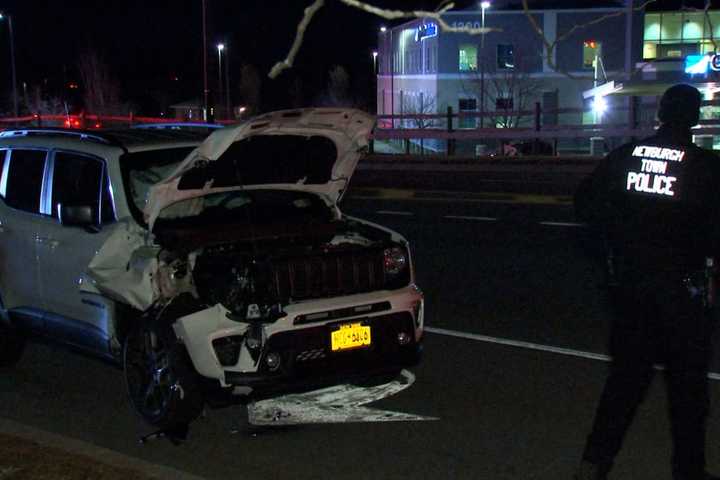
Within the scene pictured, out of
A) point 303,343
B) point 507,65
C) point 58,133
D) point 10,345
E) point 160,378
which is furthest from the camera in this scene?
point 507,65

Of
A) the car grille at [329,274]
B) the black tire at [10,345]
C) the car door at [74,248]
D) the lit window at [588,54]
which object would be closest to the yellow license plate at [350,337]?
the car grille at [329,274]

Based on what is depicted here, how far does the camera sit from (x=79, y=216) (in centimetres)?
626

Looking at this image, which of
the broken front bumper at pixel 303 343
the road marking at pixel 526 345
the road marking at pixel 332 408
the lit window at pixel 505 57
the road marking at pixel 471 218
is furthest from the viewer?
the lit window at pixel 505 57

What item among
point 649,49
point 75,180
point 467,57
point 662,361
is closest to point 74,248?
point 75,180

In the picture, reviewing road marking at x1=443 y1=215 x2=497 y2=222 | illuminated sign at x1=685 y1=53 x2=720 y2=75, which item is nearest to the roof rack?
road marking at x1=443 y1=215 x2=497 y2=222

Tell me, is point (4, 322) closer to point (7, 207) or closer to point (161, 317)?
point (7, 207)

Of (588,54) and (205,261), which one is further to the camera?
(588,54)

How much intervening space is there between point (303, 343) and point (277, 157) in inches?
68.5

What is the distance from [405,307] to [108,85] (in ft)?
158

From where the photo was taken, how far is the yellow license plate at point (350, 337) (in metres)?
5.92

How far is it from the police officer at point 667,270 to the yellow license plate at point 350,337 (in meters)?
1.82

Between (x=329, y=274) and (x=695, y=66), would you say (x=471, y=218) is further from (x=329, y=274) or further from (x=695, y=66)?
(x=695, y=66)

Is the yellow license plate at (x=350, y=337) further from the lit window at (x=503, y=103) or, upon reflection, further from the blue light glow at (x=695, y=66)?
the lit window at (x=503, y=103)

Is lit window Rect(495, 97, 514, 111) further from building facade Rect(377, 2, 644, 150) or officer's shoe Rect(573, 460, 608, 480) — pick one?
officer's shoe Rect(573, 460, 608, 480)
